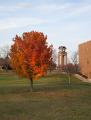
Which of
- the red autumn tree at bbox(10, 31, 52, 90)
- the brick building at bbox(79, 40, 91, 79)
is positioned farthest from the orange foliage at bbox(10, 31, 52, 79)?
the brick building at bbox(79, 40, 91, 79)

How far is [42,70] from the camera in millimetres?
45844

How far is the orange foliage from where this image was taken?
4600 cm

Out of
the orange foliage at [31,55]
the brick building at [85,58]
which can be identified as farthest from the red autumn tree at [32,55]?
the brick building at [85,58]

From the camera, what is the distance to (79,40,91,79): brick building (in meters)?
101

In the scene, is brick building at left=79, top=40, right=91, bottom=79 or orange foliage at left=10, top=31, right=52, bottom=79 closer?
orange foliage at left=10, top=31, right=52, bottom=79

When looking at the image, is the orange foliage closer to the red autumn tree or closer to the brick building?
the red autumn tree

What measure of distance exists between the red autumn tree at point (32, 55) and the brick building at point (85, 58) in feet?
175

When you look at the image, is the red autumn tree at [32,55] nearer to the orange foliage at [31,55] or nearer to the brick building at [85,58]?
the orange foliage at [31,55]

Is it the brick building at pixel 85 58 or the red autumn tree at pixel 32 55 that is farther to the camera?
the brick building at pixel 85 58

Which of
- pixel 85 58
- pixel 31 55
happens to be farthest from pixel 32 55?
pixel 85 58

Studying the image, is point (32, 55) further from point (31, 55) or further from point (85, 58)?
point (85, 58)

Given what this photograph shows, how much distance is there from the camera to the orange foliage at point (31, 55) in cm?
4600

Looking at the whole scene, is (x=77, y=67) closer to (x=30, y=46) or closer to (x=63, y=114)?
(x=30, y=46)

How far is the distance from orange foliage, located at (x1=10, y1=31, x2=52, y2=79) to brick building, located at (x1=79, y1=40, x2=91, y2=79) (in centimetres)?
5335
